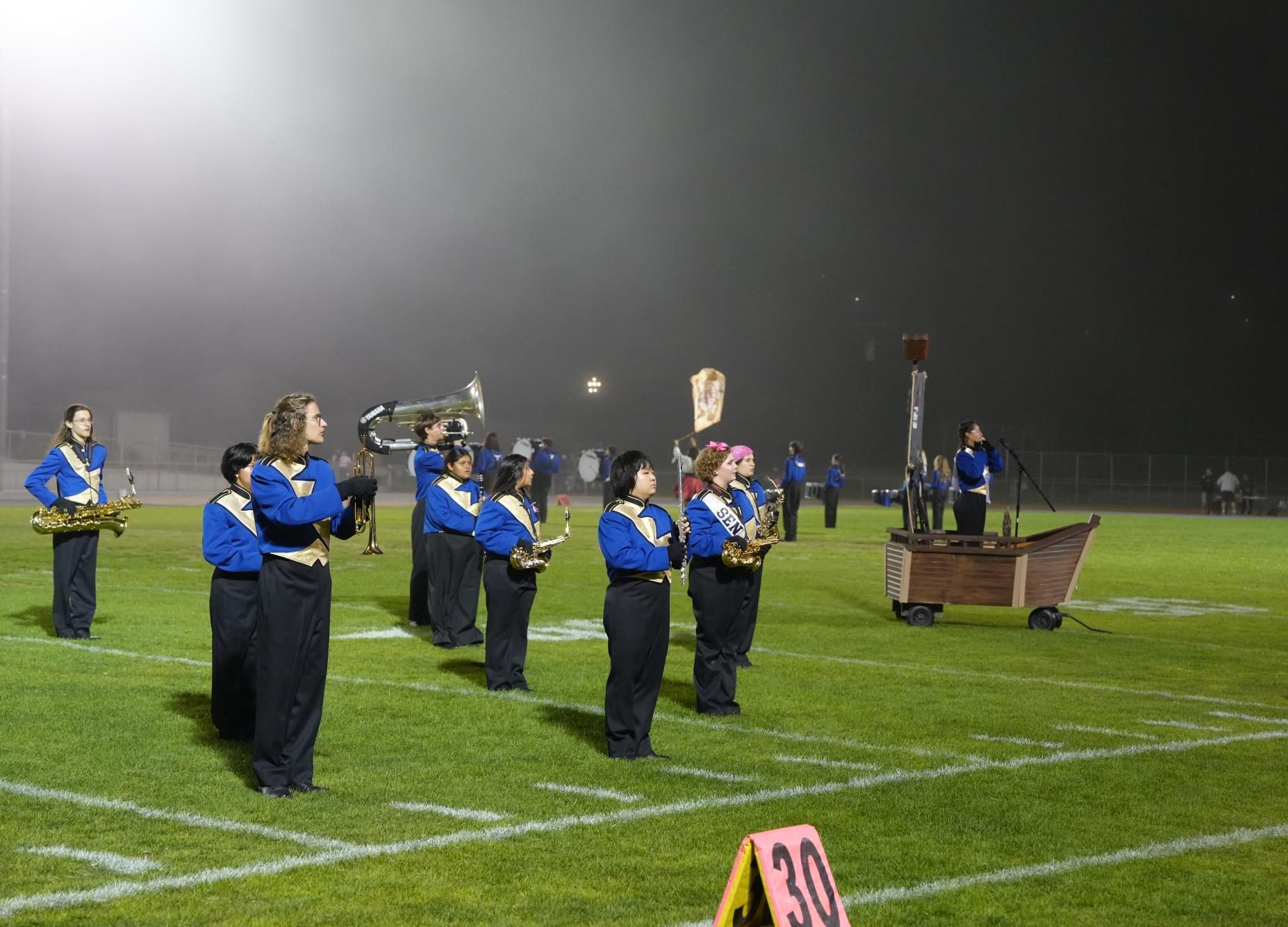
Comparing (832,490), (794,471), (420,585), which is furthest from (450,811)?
(832,490)

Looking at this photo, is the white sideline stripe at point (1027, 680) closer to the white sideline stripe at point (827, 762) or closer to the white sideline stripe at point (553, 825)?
the white sideline stripe at point (553, 825)

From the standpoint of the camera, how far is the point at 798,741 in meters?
7.56

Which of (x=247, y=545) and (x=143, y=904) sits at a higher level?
(x=247, y=545)

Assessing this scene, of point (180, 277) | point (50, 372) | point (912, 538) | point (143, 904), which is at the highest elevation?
point (180, 277)

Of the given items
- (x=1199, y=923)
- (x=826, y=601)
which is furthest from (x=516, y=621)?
(x=826, y=601)

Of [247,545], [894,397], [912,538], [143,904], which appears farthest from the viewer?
[894,397]

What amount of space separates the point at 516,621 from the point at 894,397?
5048 centimetres

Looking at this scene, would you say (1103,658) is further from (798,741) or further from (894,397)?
(894,397)

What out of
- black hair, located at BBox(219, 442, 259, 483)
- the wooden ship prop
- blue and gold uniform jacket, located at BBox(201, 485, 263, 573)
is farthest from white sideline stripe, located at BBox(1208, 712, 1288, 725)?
black hair, located at BBox(219, 442, 259, 483)

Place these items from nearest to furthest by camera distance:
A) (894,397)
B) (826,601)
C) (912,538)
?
(912,538) < (826,601) < (894,397)

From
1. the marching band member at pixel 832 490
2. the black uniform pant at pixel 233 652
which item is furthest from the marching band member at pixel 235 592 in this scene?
the marching band member at pixel 832 490

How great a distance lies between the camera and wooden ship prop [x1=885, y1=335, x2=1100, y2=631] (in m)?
12.6

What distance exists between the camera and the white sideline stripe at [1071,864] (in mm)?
4773

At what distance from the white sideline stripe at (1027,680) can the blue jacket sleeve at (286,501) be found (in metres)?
5.69
